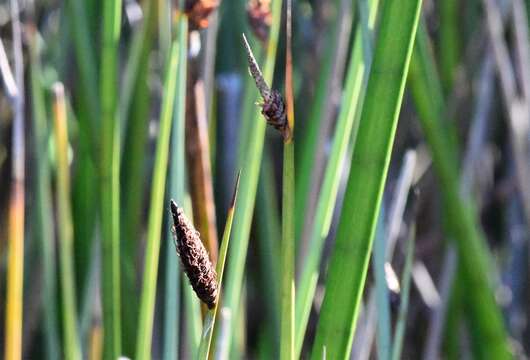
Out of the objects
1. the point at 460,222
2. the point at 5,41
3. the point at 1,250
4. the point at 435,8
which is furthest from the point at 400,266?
the point at 5,41

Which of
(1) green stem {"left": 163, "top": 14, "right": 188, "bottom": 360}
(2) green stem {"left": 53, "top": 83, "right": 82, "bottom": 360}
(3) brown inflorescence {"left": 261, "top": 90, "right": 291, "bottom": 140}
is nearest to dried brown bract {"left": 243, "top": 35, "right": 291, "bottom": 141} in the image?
(3) brown inflorescence {"left": 261, "top": 90, "right": 291, "bottom": 140}

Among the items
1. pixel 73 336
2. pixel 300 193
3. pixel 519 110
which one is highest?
pixel 519 110

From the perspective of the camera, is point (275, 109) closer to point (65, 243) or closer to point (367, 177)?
point (367, 177)

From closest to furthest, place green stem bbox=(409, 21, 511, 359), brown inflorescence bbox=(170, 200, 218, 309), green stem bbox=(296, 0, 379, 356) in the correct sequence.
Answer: brown inflorescence bbox=(170, 200, 218, 309) < green stem bbox=(296, 0, 379, 356) < green stem bbox=(409, 21, 511, 359)

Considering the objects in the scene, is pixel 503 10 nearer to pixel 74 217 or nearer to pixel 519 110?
pixel 519 110

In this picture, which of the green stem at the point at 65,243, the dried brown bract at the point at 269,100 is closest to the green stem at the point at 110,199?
the green stem at the point at 65,243

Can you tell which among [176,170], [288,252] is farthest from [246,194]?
[288,252]

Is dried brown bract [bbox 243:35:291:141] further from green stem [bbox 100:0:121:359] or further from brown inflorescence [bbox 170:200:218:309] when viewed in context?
green stem [bbox 100:0:121:359]
